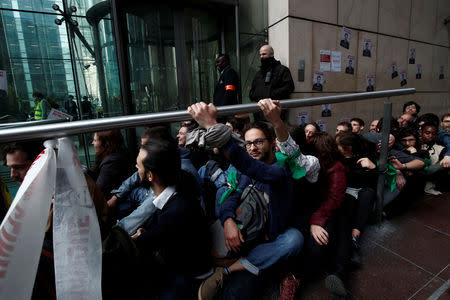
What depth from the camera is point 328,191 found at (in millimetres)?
1785

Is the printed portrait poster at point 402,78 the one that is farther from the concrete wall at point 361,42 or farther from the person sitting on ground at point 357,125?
the person sitting on ground at point 357,125

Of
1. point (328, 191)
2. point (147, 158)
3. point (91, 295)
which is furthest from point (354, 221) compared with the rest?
point (91, 295)

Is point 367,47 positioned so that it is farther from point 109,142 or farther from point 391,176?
point 109,142

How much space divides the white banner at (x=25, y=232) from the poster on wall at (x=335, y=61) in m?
4.58

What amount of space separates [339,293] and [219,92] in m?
2.95

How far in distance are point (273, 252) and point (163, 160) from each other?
2.81ft

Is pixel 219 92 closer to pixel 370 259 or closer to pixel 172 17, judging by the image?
pixel 172 17

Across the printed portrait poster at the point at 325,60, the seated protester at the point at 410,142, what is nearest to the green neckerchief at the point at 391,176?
the seated protester at the point at 410,142

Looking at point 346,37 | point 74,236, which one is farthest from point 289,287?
point 346,37

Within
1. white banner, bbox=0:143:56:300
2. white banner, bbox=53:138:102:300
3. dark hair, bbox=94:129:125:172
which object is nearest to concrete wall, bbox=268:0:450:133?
dark hair, bbox=94:129:125:172

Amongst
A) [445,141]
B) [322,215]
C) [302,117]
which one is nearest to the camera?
[322,215]

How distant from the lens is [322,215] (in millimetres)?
1720

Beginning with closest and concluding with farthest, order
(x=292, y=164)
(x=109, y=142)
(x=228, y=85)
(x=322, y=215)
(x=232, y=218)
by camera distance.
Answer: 1. (x=292, y=164)
2. (x=232, y=218)
3. (x=322, y=215)
4. (x=109, y=142)
5. (x=228, y=85)

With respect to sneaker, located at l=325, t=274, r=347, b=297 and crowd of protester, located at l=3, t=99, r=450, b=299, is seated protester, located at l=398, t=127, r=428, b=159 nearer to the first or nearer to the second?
crowd of protester, located at l=3, t=99, r=450, b=299
